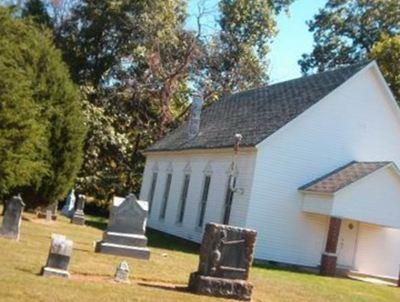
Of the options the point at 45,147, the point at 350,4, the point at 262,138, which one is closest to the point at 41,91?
the point at 45,147

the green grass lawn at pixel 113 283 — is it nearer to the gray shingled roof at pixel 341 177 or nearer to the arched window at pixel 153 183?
the gray shingled roof at pixel 341 177

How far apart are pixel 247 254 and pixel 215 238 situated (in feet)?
2.63

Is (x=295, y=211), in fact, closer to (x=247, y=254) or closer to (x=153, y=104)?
(x=247, y=254)

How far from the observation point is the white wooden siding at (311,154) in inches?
1069

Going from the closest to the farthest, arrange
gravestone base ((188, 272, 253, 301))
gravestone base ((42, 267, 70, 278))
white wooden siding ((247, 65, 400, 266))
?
gravestone base ((42, 267, 70, 278)) → gravestone base ((188, 272, 253, 301)) → white wooden siding ((247, 65, 400, 266))

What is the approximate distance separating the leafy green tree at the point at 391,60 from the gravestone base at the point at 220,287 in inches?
1228

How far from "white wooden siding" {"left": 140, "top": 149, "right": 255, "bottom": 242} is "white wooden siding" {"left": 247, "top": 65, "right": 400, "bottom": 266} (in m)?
0.82

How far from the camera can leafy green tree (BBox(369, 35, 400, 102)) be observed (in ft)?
138

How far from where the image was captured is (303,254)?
27719 millimetres

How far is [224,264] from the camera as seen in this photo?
13844 millimetres

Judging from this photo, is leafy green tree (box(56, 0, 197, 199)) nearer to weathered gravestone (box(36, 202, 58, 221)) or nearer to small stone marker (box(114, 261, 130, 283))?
weathered gravestone (box(36, 202, 58, 221))

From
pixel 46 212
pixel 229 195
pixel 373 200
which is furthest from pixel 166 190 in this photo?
pixel 373 200

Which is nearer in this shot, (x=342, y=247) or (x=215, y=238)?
(x=215, y=238)

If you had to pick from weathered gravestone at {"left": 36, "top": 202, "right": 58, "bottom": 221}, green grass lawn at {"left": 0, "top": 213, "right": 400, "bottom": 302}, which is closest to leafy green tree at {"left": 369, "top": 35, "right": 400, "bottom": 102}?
green grass lawn at {"left": 0, "top": 213, "right": 400, "bottom": 302}
